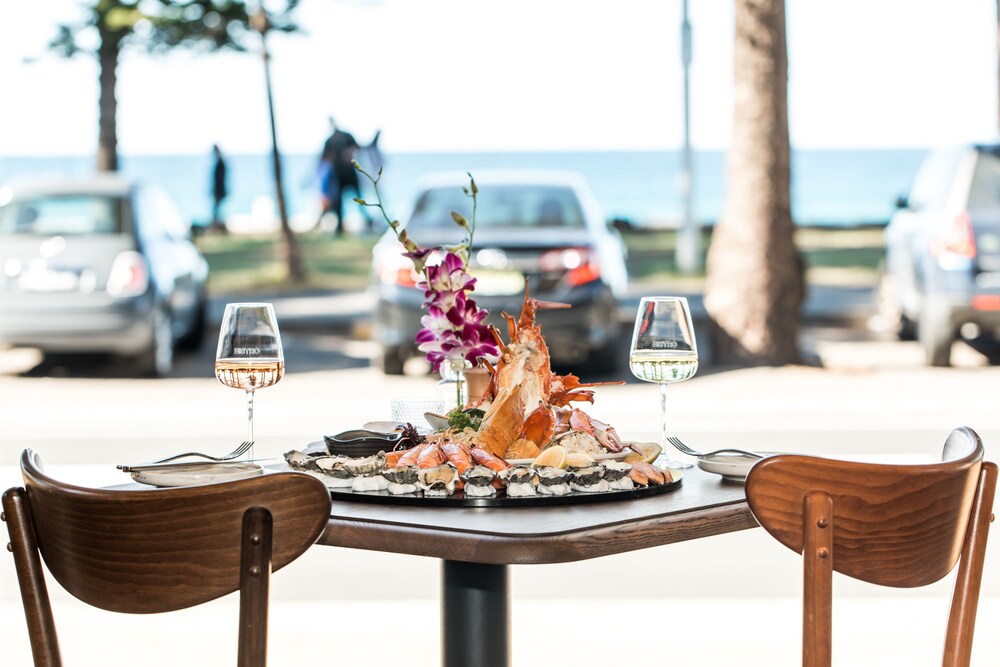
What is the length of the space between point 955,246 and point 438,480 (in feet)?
25.6

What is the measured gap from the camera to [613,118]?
62.7 m

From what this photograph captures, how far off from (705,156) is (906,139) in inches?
417

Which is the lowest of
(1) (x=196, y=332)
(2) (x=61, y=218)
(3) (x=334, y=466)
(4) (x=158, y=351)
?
(1) (x=196, y=332)

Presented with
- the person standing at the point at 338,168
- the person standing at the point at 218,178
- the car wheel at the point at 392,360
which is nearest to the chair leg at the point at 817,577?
the car wheel at the point at 392,360

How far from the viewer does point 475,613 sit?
2512 millimetres

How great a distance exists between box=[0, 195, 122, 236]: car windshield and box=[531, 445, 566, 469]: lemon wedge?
7.80 m

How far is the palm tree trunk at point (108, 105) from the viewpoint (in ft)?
53.4

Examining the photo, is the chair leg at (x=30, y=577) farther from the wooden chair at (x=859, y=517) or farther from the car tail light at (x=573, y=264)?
the car tail light at (x=573, y=264)

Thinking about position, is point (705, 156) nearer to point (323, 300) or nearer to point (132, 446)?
point (323, 300)

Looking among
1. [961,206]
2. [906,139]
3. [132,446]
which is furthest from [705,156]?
[132,446]

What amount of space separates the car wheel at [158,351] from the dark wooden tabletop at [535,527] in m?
7.88

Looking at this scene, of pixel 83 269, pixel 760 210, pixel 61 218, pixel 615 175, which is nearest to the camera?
pixel 83 269

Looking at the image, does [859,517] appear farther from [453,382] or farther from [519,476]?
[453,382]

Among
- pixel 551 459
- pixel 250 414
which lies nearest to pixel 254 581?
pixel 551 459
